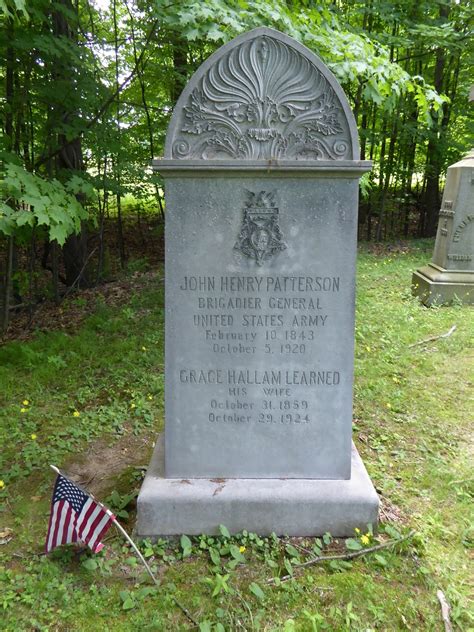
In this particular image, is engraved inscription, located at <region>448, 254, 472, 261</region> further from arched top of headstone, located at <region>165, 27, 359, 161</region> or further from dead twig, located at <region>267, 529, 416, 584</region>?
dead twig, located at <region>267, 529, 416, 584</region>

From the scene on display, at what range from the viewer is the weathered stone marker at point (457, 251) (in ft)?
26.9

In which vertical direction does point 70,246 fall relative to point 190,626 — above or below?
above

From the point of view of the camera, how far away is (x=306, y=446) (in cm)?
319

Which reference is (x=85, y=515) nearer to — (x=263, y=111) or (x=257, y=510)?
(x=257, y=510)

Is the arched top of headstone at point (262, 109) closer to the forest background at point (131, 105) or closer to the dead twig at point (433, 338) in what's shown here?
the forest background at point (131, 105)

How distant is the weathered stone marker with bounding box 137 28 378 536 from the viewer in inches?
112

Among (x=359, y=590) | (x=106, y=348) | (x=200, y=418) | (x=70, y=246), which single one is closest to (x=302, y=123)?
(x=200, y=418)

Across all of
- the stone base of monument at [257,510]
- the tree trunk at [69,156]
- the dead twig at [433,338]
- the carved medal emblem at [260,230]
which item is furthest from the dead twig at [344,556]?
the tree trunk at [69,156]

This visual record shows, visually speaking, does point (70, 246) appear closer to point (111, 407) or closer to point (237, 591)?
point (111, 407)

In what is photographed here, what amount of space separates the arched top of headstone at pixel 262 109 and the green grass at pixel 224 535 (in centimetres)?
229

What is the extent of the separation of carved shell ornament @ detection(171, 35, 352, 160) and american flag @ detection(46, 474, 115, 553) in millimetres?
1967

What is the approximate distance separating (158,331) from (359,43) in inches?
158

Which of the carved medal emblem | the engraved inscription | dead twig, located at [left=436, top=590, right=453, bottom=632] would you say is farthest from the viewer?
the engraved inscription

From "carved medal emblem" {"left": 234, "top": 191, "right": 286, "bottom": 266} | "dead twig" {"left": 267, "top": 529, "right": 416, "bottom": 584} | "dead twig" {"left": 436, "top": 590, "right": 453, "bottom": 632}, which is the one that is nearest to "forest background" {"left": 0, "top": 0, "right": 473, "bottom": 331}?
"carved medal emblem" {"left": 234, "top": 191, "right": 286, "bottom": 266}
